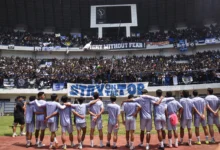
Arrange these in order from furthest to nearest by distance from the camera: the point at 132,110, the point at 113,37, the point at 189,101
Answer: the point at 113,37 → the point at 189,101 → the point at 132,110

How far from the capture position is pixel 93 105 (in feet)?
34.0

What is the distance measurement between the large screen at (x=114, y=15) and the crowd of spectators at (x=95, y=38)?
10.1 ft

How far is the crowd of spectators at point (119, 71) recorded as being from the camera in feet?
96.4

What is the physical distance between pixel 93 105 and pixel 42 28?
39494mm

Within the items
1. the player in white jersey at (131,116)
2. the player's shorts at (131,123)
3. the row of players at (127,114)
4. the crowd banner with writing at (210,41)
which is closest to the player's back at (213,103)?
the row of players at (127,114)

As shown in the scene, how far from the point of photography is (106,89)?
27.1 meters

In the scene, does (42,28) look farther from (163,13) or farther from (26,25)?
(163,13)

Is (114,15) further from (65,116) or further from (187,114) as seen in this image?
(65,116)

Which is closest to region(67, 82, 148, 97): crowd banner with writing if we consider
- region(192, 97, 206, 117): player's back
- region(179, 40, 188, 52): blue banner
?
region(179, 40, 188, 52): blue banner

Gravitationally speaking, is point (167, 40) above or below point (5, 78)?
above

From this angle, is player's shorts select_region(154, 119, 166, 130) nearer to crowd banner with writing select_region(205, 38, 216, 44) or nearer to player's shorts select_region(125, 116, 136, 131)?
player's shorts select_region(125, 116, 136, 131)

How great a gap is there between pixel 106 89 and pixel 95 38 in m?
18.0

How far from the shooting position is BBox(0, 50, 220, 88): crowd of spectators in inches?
1156

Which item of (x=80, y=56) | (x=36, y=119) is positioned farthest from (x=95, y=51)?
(x=36, y=119)
